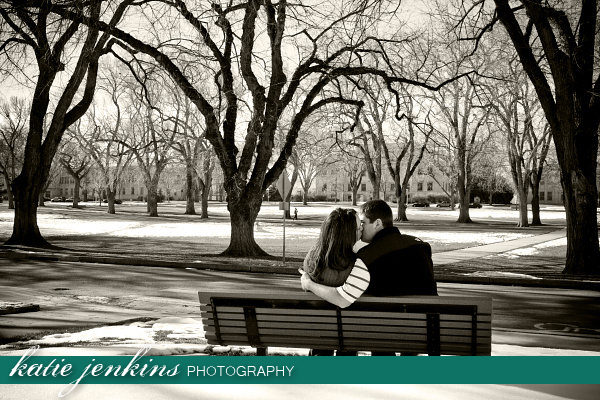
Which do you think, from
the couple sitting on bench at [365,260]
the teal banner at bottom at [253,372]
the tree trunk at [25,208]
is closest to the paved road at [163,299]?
the teal banner at bottom at [253,372]

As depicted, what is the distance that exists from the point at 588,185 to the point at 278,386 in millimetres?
12292

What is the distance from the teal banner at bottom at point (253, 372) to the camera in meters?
5.17

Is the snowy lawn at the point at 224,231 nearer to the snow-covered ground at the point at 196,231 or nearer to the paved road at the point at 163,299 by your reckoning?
the snow-covered ground at the point at 196,231

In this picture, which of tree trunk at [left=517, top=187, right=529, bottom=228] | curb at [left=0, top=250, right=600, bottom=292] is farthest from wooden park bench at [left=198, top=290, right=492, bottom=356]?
tree trunk at [left=517, top=187, right=529, bottom=228]

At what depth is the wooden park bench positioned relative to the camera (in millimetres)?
5039

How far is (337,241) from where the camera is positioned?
4840mm

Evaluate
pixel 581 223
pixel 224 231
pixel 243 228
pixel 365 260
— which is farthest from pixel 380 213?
pixel 224 231

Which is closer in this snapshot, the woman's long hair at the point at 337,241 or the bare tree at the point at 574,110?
the woman's long hair at the point at 337,241

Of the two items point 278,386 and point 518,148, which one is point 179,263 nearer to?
point 278,386

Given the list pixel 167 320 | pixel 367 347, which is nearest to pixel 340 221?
pixel 367 347

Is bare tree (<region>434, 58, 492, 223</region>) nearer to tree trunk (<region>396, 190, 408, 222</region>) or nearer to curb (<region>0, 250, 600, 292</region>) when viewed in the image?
tree trunk (<region>396, 190, 408, 222</region>)

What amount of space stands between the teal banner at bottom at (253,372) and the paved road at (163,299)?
2072 mm

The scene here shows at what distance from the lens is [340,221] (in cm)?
477

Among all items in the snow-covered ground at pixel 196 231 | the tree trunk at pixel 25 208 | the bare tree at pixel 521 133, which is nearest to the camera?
the tree trunk at pixel 25 208
